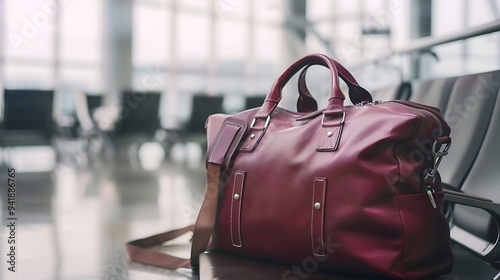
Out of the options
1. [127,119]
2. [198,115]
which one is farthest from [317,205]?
[198,115]

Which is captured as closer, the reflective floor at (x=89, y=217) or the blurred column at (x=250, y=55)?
the reflective floor at (x=89, y=217)

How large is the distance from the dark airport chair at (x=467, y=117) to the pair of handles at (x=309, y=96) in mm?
357

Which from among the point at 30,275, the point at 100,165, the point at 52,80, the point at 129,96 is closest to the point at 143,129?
the point at 129,96

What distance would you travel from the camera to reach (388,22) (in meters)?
4.80

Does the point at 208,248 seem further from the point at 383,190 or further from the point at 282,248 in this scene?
the point at 383,190

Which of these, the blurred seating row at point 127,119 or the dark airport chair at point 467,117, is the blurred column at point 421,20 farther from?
the blurred seating row at point 127,119

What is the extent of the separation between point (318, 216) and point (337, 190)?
74 millimetres

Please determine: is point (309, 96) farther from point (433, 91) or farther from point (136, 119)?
point (136, 119)

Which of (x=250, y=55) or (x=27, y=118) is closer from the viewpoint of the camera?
(x=27, y=118)

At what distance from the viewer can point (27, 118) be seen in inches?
224

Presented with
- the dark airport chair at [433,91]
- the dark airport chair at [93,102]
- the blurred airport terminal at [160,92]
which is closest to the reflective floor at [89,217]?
the blurred airport terminal at [160,92]

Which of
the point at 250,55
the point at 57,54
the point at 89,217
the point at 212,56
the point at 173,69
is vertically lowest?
the point at 89,217

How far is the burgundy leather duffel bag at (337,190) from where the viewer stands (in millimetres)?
1079

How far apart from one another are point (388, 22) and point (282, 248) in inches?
159
